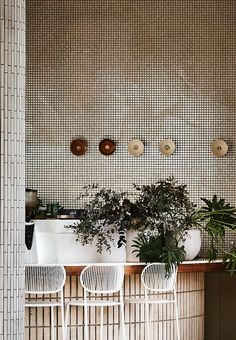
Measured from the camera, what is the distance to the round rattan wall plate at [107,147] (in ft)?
34.9

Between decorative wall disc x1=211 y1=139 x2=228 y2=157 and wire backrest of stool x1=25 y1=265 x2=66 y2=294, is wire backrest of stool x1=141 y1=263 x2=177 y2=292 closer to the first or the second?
wire backrest of stool x1=25 y1=265 x2=66 y2=294

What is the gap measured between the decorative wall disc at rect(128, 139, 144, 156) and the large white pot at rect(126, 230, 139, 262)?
93.9 inches

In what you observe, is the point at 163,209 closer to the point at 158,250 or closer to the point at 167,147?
the point at 158,250

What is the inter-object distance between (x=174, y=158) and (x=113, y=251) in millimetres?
2707

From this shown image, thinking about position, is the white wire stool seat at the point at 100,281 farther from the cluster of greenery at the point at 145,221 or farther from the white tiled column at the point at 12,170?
the white tiled column at the point at 12,170

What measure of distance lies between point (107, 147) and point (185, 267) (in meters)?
2.69

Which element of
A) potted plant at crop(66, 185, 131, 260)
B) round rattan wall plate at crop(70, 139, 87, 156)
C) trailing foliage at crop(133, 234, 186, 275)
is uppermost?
round rattan wall plate at crop(70, 139, 87, 156)

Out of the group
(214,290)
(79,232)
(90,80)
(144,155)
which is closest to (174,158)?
(144,155)

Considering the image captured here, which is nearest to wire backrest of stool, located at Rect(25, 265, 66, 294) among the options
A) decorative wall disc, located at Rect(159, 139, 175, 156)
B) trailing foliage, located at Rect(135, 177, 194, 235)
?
trailing foliage, located at Rect(135, 177, 194, 235)

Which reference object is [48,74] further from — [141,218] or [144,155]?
[141,218]

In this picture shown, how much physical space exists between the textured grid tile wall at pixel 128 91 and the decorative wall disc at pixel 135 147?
0.10 metres

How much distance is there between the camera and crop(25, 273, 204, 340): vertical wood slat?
8016 millimetres

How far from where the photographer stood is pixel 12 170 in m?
4.82

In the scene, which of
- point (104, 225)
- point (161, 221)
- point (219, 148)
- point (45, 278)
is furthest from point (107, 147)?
point (45, 278)
